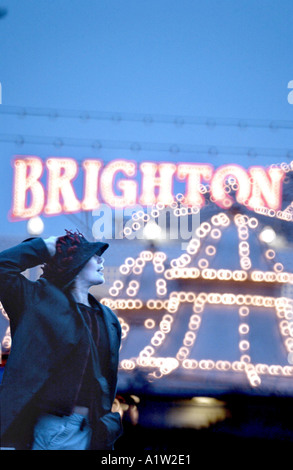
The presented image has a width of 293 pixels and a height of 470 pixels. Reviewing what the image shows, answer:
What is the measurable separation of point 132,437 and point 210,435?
0.73 metres

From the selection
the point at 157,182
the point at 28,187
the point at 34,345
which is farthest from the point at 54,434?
the point at 157,182

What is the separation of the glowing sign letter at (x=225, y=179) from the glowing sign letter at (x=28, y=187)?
189cm

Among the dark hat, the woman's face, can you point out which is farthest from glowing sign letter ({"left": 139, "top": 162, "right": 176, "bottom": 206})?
the dark hat

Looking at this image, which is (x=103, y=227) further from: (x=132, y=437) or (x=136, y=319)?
(x=132, y=437)

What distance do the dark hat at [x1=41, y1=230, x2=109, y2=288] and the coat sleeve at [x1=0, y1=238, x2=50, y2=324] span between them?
0.38ft

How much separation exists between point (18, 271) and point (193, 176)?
7.91ft

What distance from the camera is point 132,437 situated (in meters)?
5.40

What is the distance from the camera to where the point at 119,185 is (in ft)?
21.1

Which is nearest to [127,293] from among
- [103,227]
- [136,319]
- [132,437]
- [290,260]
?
[136,319]

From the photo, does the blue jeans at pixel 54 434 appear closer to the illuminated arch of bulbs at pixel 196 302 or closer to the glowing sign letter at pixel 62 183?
the illuminated arch of bulbs at pixel 196 302

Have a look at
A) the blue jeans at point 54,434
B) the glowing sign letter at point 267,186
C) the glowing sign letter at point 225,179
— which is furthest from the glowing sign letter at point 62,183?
the blue jeans at point 54,434

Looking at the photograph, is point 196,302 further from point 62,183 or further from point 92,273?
point 62,183

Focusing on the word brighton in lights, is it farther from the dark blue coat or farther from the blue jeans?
the blue jeans

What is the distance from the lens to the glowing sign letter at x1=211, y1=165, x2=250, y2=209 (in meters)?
6.38
